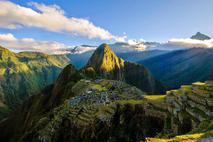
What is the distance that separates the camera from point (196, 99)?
104312 millimetres

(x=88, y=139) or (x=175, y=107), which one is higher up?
(x=175, y=107)

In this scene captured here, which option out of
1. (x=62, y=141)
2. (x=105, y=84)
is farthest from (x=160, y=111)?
(x=105, y=84)

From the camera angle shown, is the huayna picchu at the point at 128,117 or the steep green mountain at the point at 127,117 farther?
the steep green mountain at the point at 127,117

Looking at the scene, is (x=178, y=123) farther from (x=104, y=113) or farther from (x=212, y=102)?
(x=104, y=113)

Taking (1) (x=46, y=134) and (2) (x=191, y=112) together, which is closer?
(2) (x=191, y=112)

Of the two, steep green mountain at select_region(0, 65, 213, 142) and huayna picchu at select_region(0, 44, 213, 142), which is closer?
huayna picchu at select_region(0, 44, 213, 142)

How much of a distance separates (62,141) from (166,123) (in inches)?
1834

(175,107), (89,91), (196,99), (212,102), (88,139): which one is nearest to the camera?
(212,102)

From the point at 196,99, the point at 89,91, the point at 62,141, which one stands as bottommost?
the point at 62,141

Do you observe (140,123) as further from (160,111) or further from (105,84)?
(105,84)

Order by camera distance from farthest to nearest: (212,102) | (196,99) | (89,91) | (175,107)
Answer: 1. (89,91)
2. (175,107)
3. (196,99)
4. (212,102)

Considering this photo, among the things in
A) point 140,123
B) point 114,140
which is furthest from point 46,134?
point 140,123

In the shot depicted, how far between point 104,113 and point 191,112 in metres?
37.4

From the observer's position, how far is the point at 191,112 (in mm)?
102875
